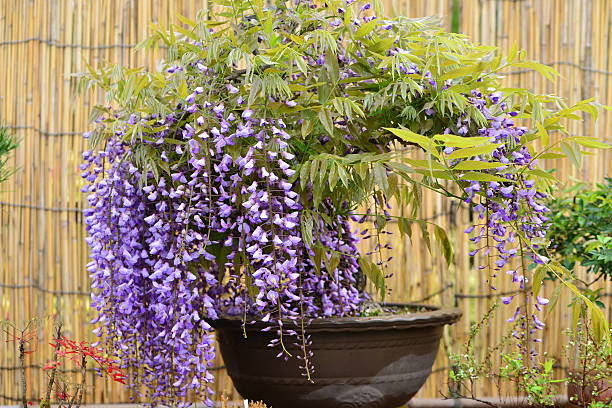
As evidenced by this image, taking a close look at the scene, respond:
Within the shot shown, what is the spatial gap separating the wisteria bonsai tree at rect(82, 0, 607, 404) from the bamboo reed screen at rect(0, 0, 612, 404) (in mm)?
738

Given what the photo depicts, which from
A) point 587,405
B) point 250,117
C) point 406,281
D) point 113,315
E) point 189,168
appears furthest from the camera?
point 406,281

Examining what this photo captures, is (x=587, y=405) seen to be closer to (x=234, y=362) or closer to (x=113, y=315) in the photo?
(x=234, y=362)

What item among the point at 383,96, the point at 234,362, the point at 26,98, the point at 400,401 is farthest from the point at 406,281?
the point at 26,98

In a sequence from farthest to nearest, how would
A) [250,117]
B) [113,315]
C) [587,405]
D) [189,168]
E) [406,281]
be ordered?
[406,281], [587,405], [113,315], [189,168], [250,117]

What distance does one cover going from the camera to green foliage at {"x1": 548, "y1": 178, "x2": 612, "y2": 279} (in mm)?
2078

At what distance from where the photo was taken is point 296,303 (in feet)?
6.17

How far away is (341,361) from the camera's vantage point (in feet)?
5.80

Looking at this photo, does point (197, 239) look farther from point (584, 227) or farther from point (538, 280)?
point (584, 227)

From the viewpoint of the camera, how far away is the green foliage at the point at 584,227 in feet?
6.82

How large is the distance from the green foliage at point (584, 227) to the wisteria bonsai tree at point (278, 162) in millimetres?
424

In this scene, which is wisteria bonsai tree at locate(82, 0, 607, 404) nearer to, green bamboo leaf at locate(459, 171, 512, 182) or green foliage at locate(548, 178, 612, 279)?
green bamboo leaf at locate(459, 171, 512, 182)

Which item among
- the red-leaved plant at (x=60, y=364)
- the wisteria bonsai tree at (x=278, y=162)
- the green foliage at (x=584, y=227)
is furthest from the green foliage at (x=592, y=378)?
the red-leaved plant at (x=60, y=364)

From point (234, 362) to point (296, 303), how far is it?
0.21 m

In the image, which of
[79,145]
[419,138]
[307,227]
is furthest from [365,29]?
[79,145]
